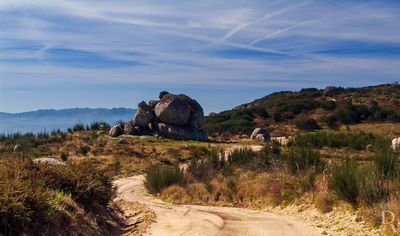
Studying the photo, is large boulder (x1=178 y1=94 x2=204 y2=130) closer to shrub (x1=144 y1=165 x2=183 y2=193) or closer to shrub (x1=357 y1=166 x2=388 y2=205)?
shrub (x1=144 y1=165 x2=183 y2=193)

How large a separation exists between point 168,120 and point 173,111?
52.3 inches

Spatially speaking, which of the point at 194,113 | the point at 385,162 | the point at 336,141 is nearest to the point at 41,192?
the point at 385,162

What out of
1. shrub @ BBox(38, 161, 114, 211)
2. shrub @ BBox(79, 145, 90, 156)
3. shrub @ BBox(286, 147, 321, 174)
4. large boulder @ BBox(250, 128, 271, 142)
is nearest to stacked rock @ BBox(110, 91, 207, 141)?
large boulder @ BBox(250, 128, 271, 142)

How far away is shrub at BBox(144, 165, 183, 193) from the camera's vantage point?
918 inches

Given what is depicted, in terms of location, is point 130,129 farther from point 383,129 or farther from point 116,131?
point 383,129

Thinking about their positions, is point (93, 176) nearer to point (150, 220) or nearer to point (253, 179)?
point (150, 220)

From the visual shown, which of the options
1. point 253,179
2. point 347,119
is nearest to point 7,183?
point 253,179

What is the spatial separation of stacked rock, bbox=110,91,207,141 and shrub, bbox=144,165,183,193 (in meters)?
21.8

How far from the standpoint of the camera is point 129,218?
15.6m

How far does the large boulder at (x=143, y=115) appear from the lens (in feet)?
154

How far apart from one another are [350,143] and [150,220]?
2702cm

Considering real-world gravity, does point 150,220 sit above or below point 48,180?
below

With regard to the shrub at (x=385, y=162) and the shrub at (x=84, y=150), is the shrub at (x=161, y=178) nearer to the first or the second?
the shrub at (x=385, y=162)

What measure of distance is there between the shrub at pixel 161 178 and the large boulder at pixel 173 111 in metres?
21.7
